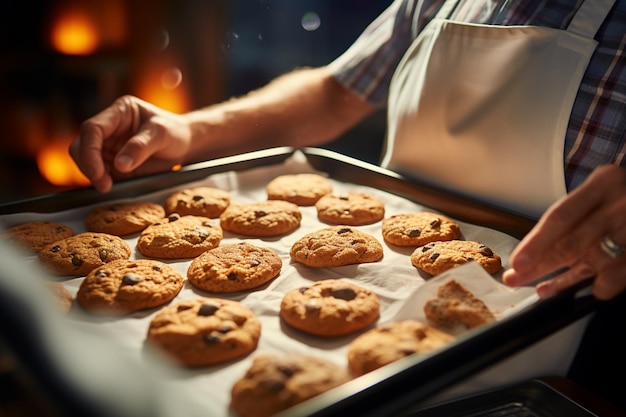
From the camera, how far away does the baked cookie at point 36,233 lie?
49.2 inches

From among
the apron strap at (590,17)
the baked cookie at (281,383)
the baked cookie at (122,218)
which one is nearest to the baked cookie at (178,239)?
the baked cookie at (122,218)

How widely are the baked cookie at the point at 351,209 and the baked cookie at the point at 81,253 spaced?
507 millimetres

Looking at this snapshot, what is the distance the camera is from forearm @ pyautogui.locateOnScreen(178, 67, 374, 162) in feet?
6.15

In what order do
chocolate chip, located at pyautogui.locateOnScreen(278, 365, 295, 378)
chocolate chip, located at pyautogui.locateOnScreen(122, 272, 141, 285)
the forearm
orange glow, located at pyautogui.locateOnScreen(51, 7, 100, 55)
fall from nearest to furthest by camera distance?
chocolate chip, located at pyautogui.locateOnScreen(278, 365, 295, 378)
chocolate chip, located at pyautogui.locateOnScreen(122, 272, 141, 285)
the forearm
orange glow, located at pyautogui.locateOnScreen(51, 7, 100, 55)

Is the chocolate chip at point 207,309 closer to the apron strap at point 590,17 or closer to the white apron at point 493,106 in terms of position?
the white apron at point 493,106

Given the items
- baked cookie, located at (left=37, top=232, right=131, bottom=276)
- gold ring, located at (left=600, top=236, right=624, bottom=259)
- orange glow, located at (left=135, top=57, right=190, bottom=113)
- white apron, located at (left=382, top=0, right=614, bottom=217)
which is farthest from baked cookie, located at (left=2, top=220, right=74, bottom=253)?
orange glow, located at (left=135, top=57, right=190, bottom=113)

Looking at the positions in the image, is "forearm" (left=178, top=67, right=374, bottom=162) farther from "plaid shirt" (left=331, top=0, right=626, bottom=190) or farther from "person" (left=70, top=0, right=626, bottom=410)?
"plaid shirt" (left=331, top=0, right=626, bottom=190)

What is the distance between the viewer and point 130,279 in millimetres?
1127

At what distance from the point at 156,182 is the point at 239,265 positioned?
504 millimetres

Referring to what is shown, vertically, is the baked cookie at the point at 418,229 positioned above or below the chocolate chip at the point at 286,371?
below

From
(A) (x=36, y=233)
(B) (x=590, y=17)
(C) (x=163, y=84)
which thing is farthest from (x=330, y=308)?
(C) (x=163, y=84)

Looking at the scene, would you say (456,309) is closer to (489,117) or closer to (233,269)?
(233,269)

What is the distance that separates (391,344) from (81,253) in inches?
28.7

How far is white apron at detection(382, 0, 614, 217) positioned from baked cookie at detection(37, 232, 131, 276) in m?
0.82
